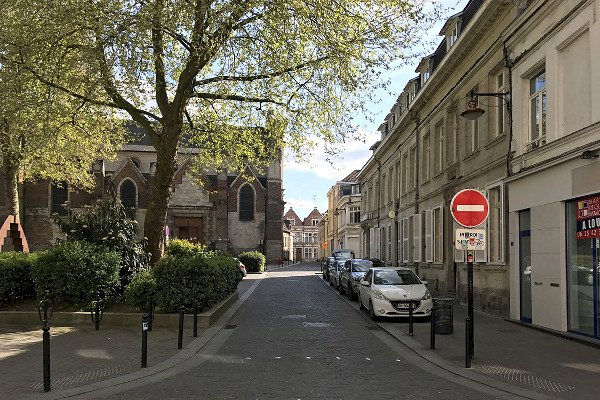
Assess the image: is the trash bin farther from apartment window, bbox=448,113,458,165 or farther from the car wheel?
apartment window, bbox=448,113,458,165

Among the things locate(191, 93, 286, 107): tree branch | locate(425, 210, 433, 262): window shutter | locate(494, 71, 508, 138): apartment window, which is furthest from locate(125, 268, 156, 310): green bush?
locate(425, 210, 433, 262): window shutter

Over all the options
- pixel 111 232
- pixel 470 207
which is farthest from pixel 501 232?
pixel 111 232

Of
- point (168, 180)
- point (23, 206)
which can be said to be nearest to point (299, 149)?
point (168, 180)

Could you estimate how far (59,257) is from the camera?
12.8 m

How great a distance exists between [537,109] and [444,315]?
574 centimetres

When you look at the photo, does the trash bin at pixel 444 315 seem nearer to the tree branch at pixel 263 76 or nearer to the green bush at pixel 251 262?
the tree branch at pixel 263 76

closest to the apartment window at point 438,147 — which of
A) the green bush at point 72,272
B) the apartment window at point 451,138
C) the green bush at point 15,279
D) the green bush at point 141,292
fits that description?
the apartment window at point 451,138

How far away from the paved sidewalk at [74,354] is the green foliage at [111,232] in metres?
2.27

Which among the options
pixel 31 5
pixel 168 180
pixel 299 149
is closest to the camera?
pixel 31 5

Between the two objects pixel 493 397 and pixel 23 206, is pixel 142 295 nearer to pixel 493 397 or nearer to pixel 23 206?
pixel 493 397

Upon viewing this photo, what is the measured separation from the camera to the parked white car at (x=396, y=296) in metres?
14.1

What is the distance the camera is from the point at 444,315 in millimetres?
11797

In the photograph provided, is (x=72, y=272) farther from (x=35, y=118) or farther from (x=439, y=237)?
(x=439, y=237)

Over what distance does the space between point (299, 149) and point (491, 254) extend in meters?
6.81
